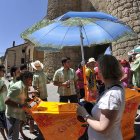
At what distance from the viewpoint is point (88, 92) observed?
690 centimetres

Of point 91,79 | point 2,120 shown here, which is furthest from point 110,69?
point 91,79

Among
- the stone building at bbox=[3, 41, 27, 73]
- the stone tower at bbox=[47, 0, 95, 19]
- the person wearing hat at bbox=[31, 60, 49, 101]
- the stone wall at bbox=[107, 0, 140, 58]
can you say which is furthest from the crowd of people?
the stone building at bbox=[3, 41, 27, 73]

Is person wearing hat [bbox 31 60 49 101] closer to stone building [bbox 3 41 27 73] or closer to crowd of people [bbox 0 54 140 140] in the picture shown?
crowd of people [bbox 0 54 140 140]

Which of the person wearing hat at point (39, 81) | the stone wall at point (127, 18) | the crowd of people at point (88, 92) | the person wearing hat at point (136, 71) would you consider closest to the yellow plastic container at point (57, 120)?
the crowd of people at point (88, 92)

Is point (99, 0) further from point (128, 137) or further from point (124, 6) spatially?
point (128, 137)

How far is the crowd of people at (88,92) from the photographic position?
107 inches

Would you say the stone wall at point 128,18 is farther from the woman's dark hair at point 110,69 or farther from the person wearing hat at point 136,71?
the woman's dark hair at point 110,69

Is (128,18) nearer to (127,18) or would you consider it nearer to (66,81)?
(127,18)

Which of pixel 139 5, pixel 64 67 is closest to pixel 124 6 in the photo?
pixel 139 5

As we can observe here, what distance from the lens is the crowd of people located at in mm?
2721

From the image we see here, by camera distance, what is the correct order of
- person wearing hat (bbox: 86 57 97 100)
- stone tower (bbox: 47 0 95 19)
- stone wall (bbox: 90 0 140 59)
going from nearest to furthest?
person wearing hat (bbox: 86 57 97 100)
stone wall (bbox: 90 0 140 59)
stone tower (bbox: 47 0 95 19)

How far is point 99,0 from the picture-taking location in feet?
77.4

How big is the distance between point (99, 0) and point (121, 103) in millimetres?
21428

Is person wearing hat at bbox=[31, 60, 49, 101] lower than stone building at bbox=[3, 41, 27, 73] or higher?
higher
